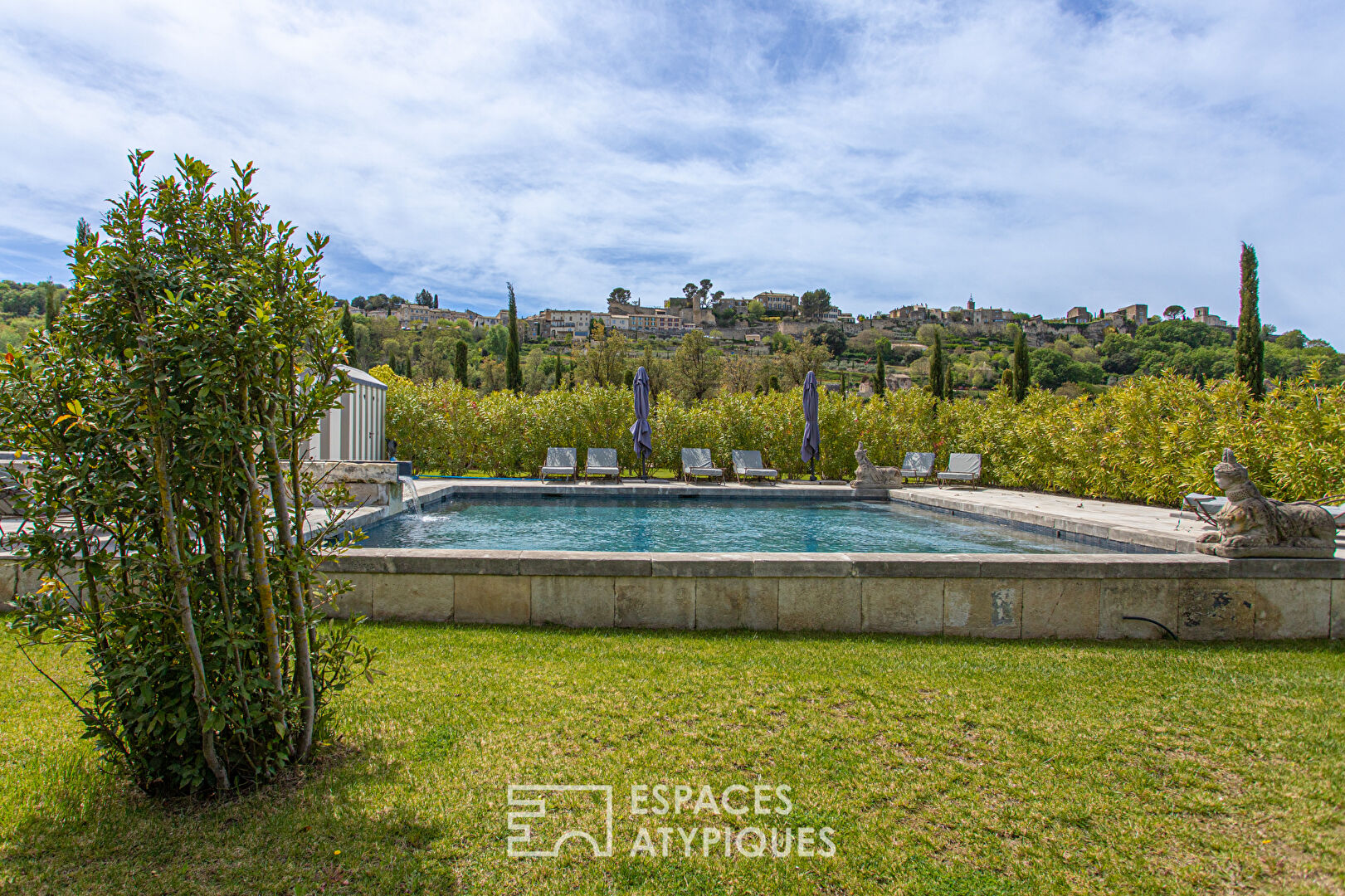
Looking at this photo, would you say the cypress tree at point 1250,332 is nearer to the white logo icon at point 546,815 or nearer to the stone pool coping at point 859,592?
the stone pool coping at point 859,592

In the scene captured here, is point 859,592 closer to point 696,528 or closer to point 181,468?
point 181,468

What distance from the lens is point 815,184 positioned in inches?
482

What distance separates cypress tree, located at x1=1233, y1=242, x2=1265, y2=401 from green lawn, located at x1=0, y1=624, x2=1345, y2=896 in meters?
25.9

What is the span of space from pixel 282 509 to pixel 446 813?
1.22 metres

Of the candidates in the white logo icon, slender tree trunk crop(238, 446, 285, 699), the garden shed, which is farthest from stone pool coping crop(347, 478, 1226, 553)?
the white logo icon

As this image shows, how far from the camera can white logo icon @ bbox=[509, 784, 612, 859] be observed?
6.75ft

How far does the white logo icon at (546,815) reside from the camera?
2059 mm

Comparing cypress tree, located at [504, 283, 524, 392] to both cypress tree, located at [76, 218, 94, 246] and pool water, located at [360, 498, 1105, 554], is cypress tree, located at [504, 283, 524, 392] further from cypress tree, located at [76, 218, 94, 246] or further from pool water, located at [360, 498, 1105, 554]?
cypress tree, located at [76, 218, 94, 246]

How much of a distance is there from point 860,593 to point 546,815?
2904 millimetres

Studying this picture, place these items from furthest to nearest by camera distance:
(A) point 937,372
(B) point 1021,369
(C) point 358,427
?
(A) point 937,372 < (B) point 1021,369 < (C) point 358,427

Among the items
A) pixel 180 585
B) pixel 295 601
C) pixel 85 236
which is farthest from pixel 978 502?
pixel 85 236

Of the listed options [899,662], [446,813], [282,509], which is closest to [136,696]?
[282,509]

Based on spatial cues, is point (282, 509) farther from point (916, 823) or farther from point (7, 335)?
point (7, 335)

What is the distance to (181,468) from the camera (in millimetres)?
2096
